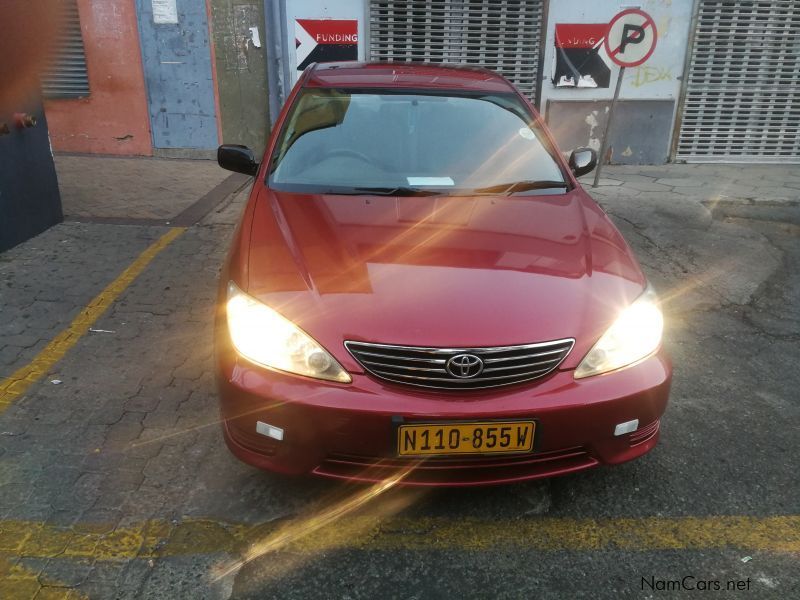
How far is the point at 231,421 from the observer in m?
2.47

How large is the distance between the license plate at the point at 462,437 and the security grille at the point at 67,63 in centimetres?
903

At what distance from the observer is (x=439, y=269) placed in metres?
2.59

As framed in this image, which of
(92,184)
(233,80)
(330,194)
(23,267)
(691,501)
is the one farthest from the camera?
(233,80)

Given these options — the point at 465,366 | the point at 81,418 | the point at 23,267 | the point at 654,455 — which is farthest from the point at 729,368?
the point at 23,267

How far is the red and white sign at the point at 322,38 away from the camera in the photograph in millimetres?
9086

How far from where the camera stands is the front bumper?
2256mm

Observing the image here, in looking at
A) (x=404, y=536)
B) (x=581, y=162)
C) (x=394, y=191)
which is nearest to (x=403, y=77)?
(x=394, y=191)

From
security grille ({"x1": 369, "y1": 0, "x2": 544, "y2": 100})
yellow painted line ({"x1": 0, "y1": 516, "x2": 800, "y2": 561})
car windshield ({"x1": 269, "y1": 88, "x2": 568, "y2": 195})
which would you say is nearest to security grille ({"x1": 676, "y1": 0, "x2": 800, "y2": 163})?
security grille ({"x1": 369, "y1": 0, "x2": 544, "y2": 100})

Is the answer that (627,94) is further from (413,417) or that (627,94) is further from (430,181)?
(413,417)

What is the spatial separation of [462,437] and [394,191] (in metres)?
1.43

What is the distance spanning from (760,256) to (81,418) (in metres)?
5.51

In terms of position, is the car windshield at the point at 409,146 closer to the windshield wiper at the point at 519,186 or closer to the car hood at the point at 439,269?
the windshield wiper at the point at 519,186

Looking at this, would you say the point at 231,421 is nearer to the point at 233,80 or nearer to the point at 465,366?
the point at 465,366

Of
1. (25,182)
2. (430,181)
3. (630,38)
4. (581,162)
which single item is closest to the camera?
(430,181)
